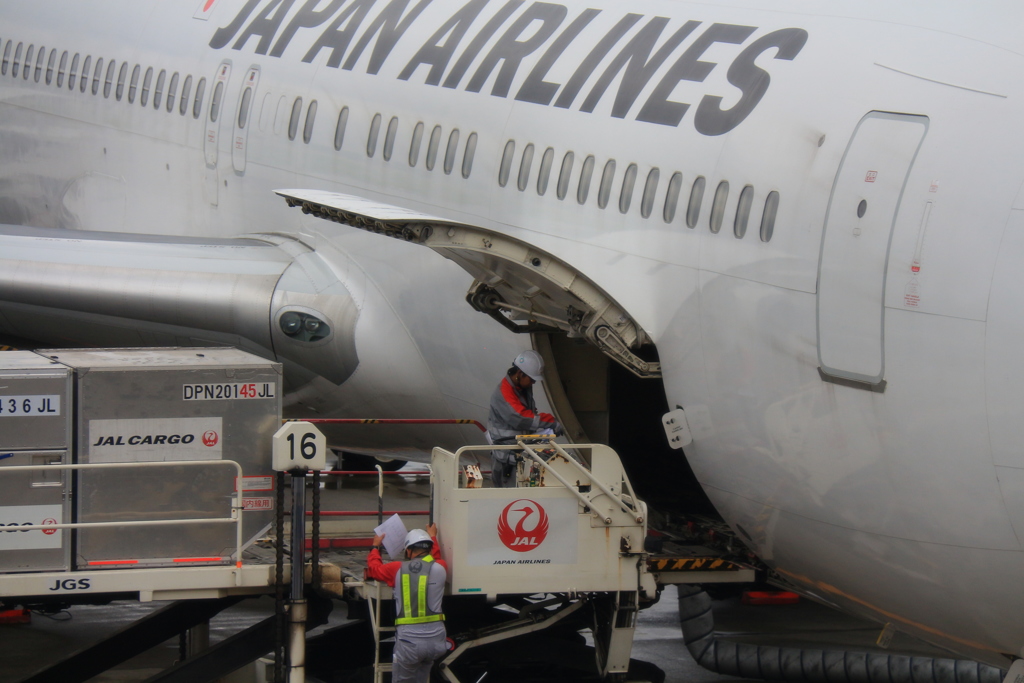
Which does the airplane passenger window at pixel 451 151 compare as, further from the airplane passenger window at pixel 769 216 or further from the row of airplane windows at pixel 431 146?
the airplane passenger window at pixel 769 216

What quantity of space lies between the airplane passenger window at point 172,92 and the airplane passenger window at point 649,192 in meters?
7.31

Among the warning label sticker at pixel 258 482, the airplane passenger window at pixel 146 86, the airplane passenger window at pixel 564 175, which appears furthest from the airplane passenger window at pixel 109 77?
the warning label sticker at pixel 258 482

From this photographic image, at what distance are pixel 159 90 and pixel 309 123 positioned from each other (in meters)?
3.02

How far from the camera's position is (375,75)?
36.3ft

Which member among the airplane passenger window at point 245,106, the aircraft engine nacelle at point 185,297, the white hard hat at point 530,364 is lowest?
the white hard hat at point 530,364

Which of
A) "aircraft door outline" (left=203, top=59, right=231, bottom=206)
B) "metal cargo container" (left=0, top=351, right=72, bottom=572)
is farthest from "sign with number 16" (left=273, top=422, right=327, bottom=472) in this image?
"aircraft door outline" (left=203, top=59, right=231, bottom=206)

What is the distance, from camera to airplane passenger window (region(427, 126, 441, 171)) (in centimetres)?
1009

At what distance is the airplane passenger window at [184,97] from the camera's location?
43.9 feet

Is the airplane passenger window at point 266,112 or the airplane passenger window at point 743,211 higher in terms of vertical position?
the airplane passenger window at point 266,112

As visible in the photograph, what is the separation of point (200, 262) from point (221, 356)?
3.20 m

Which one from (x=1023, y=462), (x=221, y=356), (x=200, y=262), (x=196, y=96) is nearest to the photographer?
(x=1023, y=462)

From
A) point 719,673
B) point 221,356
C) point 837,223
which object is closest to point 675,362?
point 837,223

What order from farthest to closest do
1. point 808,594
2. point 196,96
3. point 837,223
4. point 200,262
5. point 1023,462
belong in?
point 196,96, point 200,262, point 808,594, point 837,223, point 1023,462

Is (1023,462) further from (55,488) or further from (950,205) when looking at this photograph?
(55,488)
